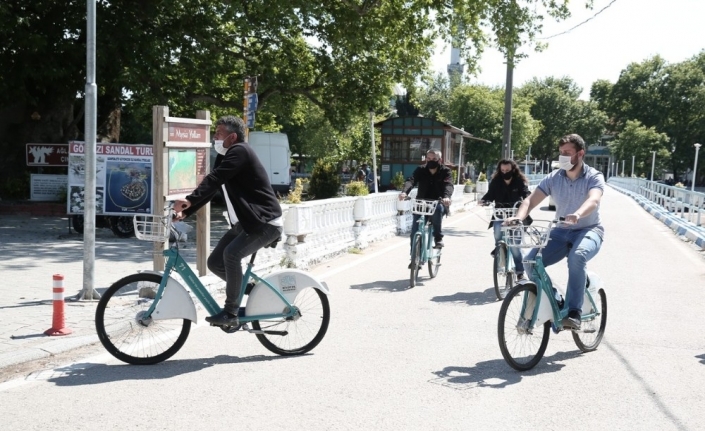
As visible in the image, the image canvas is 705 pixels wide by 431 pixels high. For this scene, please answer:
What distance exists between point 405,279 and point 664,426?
6.41m

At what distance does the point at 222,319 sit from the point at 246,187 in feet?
3.46

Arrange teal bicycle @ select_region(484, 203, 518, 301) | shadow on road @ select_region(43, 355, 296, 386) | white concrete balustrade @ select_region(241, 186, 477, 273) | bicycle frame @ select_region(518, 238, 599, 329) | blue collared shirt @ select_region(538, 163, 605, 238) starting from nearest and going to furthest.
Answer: shadow on road @ select_region(43, 355, 296, 386) → bicycle frame @ select_region(518, 238, 599, 329) → blue collared shirt @ select_region(538, 163, 605, 238) → teal bicycle @ select_region(484, 203, 518, 301) → white concrete balustrade @ select_region(241, 186, 477, 273)

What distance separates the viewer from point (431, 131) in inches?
1609

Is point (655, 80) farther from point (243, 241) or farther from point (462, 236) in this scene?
point (243, 241)

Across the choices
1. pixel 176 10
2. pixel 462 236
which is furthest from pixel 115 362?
pixel 176 10

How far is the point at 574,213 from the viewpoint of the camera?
244 inches

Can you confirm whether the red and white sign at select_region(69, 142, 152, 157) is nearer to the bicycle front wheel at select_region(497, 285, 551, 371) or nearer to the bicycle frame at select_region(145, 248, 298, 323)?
the bicycle frame at select_region(145, 248, 298, 323)

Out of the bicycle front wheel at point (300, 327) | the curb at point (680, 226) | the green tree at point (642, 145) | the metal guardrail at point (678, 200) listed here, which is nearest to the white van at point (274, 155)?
the curb at point (680, 226)

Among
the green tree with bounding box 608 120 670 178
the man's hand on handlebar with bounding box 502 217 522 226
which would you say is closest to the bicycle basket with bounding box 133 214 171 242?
the man's hand on handlebar with bounding box 502 217 522 226

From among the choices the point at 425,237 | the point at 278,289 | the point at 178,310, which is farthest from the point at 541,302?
the point at 425,237

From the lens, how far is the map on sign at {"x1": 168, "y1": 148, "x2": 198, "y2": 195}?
885 cm

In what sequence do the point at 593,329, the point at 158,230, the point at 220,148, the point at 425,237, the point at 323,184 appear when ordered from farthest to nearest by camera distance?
the point at 323,184, the point at 425,237, the point at 593,329, the point at 220,148, the point at 158,230

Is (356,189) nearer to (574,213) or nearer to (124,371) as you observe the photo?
(574,213)

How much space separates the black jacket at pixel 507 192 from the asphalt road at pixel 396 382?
1.76 m
